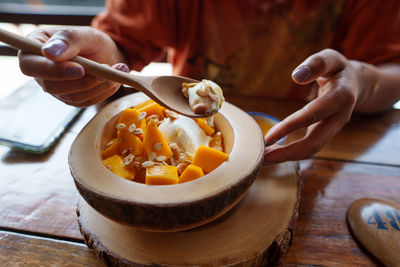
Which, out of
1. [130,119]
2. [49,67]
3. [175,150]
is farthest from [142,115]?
[49,67]

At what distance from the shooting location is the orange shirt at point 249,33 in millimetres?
1229

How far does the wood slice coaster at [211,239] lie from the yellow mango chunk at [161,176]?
0.41 feet

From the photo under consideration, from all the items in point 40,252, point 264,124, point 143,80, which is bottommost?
point 40,252

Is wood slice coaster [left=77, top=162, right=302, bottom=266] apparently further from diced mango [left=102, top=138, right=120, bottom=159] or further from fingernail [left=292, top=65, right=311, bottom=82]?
fingernail [left=292, top=65, right=311, bottom=82]

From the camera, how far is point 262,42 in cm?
135

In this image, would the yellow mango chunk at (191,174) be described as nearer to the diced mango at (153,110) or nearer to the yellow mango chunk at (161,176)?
the yellow mango chunk at (161,176)

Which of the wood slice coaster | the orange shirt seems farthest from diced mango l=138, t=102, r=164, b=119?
the orange shirt

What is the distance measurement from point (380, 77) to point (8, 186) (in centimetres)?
147

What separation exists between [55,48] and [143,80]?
0.70ft

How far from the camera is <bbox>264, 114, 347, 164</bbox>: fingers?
78cm

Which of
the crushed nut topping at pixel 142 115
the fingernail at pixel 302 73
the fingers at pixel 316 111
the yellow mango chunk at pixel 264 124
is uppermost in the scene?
the fingernail at pixel 302 73

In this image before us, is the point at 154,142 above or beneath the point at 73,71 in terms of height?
beneath

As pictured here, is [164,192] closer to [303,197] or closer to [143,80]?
[143,80]

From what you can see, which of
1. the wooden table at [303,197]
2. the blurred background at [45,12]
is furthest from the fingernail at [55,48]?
the blurred background at [45,12]
